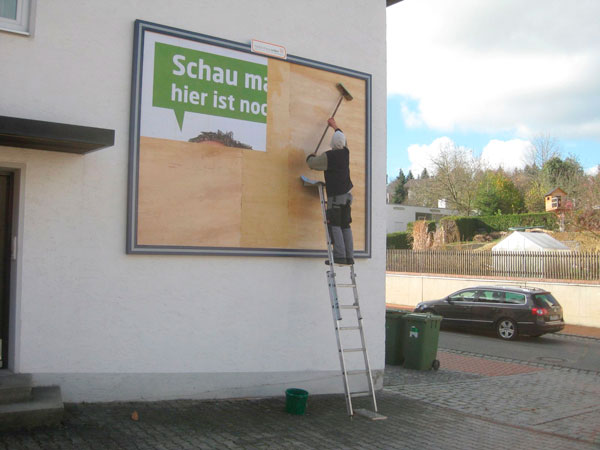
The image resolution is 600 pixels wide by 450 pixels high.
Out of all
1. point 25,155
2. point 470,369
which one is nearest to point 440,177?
point 470,369

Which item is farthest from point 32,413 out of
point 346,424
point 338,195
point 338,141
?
point 338,141

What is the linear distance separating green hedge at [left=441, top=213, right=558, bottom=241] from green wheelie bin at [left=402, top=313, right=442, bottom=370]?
30.9m

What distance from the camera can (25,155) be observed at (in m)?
5.96

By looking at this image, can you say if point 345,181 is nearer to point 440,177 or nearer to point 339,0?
point 339,0

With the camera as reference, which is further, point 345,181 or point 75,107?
point 345,181

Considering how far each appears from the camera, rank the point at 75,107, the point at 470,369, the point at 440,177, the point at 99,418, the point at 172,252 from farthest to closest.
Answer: the point at 440,177, the point at 470,369, the point at 172,252, the point at 75,107, the point at 99,418

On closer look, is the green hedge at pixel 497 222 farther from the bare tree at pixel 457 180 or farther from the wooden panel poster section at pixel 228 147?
the wooden panel poster section at pixel 228 147

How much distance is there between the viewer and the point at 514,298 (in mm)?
16422

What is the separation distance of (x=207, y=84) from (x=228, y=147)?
2.77 ft

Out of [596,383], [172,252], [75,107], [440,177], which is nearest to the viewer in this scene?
[75,107]

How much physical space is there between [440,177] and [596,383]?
41.7 meters

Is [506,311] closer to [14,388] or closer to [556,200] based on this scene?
[14,388]

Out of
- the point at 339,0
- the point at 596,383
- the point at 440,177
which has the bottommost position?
the point at 596,383

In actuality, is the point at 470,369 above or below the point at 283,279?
below
